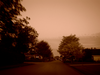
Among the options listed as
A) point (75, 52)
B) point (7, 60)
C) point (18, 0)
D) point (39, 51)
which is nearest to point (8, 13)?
point (18, 0)

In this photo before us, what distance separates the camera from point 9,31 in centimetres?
1058

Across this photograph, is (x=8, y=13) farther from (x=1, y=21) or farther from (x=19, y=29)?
(x=19, y=29)

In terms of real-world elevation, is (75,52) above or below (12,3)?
below

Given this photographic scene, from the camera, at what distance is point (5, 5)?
924cm

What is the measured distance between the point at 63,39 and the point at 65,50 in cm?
1451

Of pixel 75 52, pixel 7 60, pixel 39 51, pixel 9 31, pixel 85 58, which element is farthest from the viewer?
pixel 39 51

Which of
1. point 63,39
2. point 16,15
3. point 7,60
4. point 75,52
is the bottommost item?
point 7,60

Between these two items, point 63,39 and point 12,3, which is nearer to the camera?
point 12,3

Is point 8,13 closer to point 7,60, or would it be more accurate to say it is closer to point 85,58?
point 7,60

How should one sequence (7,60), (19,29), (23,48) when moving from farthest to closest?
(23,48) < (7,60) < (19,29)

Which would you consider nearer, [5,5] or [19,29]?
[5,5]

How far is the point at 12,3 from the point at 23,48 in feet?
72.7

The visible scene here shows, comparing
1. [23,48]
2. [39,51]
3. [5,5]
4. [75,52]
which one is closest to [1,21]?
[5,5]

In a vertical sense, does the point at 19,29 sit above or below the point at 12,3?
below
